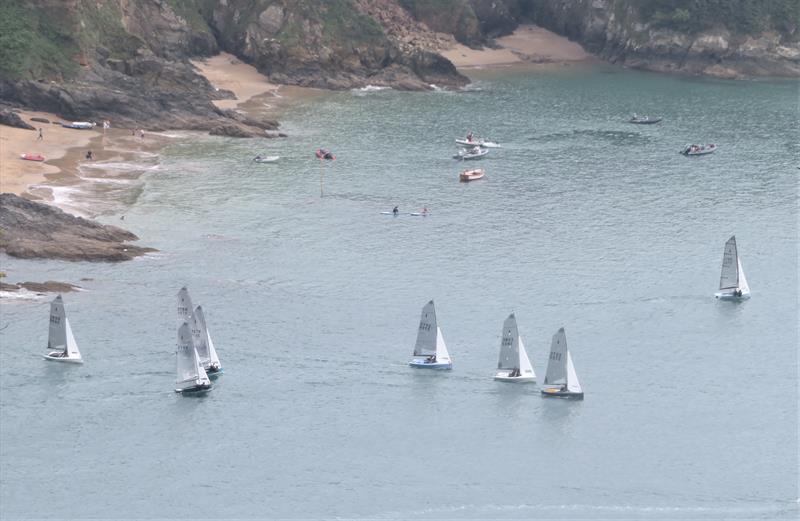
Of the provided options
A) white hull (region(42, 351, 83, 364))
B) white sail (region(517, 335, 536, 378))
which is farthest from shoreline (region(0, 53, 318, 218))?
white sail (region(517, 335, 536, 378))

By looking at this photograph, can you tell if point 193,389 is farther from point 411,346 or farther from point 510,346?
point 510,346

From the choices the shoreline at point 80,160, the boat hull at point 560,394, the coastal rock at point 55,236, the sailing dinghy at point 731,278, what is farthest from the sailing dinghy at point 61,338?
the sailing dinghy at point 731,278

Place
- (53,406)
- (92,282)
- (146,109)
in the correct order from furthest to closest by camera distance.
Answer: (146,109), (92,282), (53,406)

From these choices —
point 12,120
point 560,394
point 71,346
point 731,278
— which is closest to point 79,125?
Answer: point 12,120

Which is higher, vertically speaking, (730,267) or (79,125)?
(79,125)

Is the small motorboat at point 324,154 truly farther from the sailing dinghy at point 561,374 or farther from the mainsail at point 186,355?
the sailing dinghy at point 561,374

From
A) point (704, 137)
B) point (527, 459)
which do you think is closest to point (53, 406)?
point (527, 459)

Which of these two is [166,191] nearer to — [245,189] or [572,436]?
[245,189]
